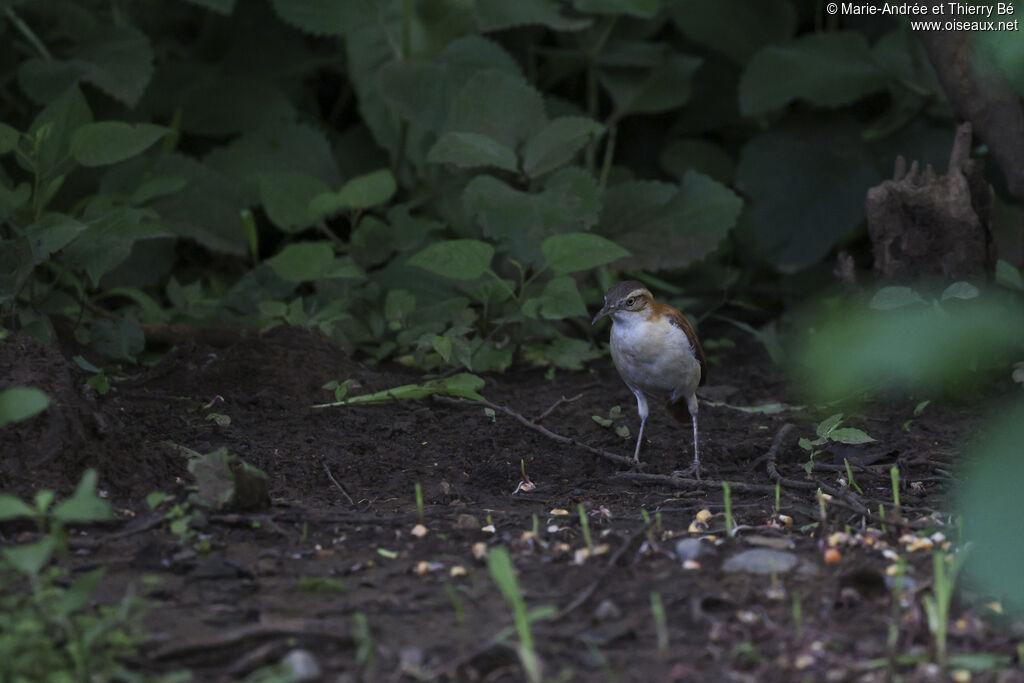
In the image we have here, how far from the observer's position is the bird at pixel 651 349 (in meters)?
4.95

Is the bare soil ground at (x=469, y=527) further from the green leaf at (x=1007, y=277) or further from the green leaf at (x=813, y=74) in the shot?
the green leaf at (x=813, y=74)

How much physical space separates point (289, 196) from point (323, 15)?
105 centimetres

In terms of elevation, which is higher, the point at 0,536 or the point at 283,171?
the point at 283,171

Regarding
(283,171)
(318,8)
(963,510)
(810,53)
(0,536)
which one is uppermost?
(318,8)

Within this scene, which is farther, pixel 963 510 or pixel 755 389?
pixel 755 389

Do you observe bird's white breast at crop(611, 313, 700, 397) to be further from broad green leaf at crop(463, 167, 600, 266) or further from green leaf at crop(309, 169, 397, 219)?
green leaf at crop(309, 169, 397, 219)

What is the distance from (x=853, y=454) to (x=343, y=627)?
2479 mm

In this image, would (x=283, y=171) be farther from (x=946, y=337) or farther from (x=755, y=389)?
(x=946, y=337)

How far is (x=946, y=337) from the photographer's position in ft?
9.20

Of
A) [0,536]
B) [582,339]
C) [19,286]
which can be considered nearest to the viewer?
[0,536]

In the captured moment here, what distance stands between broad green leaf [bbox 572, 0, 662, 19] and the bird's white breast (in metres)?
2.19

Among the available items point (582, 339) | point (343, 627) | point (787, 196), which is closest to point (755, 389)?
point (582, 339)

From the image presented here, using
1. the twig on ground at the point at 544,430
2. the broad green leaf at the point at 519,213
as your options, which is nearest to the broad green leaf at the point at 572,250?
the broad green leaf at the point at 519,213

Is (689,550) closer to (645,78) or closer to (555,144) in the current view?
(555,144)
